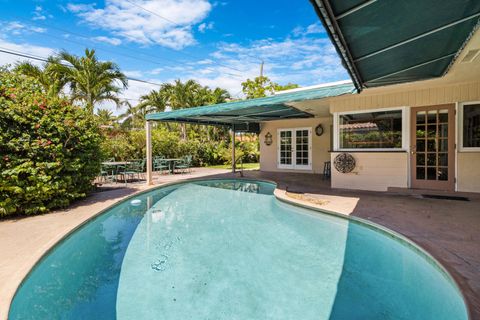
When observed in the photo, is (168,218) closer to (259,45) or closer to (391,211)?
(391,211)

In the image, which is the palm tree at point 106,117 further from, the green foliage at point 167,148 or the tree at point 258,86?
the tree at point 258,86

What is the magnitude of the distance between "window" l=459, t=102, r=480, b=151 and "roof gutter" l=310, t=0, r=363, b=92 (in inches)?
166

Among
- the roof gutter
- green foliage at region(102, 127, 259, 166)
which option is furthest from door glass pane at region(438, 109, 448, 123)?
green foliage at region(102, 127, 259, 166)

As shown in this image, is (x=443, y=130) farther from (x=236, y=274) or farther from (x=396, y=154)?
(x=236, y=274)

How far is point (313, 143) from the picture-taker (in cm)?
1249

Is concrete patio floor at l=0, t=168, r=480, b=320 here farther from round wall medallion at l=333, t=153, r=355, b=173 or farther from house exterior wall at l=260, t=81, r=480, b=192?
round wall medallion at l=333, t=153, r=355, b=173

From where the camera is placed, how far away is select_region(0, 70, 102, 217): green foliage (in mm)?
5453

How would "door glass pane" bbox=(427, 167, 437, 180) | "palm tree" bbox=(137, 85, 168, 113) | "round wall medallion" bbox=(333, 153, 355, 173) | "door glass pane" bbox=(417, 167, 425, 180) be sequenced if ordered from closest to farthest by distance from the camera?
"door glass pane" bbox=(427, 167, 437, 180)
"door glass pane" bbox=(417, 167, 425, 180)
"round wall medallion" bbox=(333, 153, 355, 173)
"palm tree" bbox=(137, 85, 168, 113)

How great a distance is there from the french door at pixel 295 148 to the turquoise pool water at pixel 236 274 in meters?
7.11

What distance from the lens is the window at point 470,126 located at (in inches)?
256

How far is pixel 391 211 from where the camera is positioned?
17.8ft

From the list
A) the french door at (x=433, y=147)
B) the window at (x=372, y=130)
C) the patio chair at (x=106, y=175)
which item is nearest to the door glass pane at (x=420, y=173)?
the french door at (x=433, y=147)

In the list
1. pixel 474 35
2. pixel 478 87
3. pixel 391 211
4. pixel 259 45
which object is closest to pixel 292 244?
pixel 391 211

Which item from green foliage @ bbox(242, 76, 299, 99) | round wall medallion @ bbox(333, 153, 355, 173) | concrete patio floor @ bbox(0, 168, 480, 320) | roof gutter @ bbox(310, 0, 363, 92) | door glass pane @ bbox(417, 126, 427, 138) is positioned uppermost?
green foliage @ bbox(242, 76, 299, 99)
